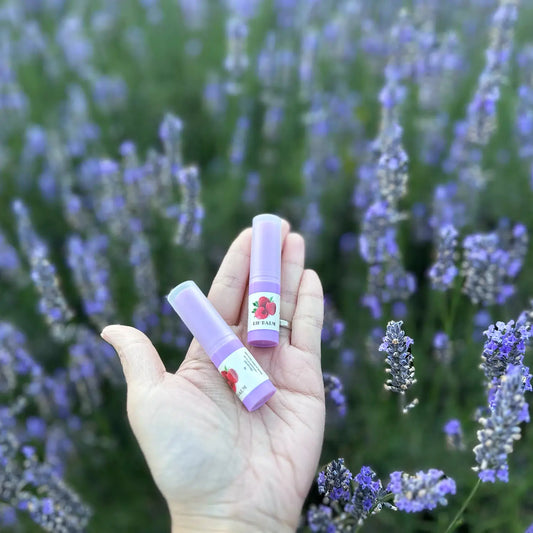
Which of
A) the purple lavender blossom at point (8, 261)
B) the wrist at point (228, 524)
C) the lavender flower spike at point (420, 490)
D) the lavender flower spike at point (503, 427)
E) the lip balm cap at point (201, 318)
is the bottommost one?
the wrist at point (228, 524)

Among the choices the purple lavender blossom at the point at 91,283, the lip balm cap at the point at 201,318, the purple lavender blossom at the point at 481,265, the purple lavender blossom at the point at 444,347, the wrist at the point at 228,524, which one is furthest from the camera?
the purple lavender blossom at the point at 91,283

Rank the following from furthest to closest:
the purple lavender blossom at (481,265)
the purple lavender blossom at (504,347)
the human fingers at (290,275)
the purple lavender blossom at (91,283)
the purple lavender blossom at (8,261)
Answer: the purple lavender blossom at (8,261)
the purple lavender blossom at (91,283)
the human fingers at (290,275)
the purple lavender blossom at (481,265)
the purple lavender blossom at (504,347)

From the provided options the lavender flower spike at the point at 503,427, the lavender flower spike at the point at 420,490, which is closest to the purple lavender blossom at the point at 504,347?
the lavender flower spike at the point at 503,427

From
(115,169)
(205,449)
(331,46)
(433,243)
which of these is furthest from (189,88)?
(205,449)

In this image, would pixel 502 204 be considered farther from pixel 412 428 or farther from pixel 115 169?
pixel 115 169

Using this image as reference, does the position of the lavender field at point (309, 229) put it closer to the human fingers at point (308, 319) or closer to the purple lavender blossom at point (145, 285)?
the purple lavender blossom at point (145, 285)

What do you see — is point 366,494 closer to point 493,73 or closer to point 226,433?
point 226,433

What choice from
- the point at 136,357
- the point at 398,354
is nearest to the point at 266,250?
the point at 136,357
